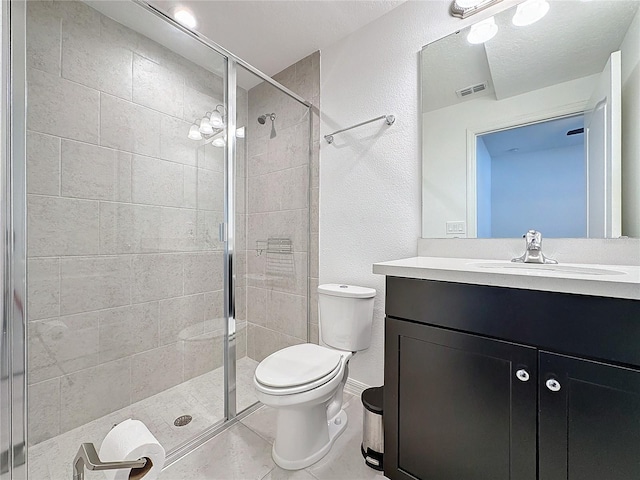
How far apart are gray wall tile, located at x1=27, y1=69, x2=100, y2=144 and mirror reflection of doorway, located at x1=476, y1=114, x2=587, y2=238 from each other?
1.99m

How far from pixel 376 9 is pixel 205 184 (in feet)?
4.82

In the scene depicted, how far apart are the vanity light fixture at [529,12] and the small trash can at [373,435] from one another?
189 cm

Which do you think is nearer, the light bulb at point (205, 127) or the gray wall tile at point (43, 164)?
the gray wall tile at point (43, 164)

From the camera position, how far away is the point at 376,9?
65.1 inches

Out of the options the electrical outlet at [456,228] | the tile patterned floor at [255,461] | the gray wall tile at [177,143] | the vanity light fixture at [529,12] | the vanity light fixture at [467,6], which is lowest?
the tile patterned floor at [255,461]

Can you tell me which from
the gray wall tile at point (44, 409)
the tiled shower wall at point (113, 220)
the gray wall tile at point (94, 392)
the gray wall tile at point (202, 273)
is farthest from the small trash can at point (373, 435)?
the gray wall tile at point (44, 409)

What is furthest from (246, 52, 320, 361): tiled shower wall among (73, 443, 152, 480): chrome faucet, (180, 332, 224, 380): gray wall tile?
(73, 443, 152, 480): chrome faucet

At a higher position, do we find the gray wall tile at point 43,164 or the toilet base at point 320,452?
the gray wall tile at point 43,164

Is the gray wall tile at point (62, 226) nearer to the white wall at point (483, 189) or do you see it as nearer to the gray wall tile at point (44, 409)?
the gray wall tile at point (44, 409)

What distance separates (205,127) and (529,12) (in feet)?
5.85

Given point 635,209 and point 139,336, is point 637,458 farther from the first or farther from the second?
point 139,336

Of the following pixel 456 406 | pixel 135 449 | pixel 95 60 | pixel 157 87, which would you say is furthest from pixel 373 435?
pixel 95 60

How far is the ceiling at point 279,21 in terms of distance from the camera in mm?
1608

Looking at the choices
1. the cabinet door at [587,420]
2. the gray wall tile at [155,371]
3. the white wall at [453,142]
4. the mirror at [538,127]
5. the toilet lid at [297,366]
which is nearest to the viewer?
the cabinet door at [587,420]
